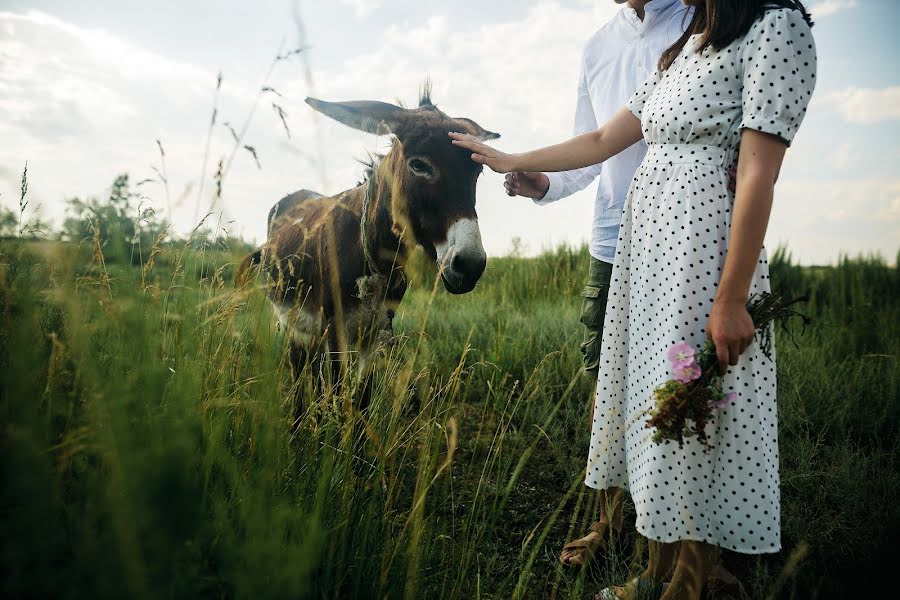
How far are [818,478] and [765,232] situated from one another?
7.48ft

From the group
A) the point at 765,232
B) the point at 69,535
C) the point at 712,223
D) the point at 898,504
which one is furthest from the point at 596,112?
the point at 69,535

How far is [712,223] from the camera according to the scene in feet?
5.54

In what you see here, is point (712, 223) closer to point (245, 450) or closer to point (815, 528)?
point (245, 450)

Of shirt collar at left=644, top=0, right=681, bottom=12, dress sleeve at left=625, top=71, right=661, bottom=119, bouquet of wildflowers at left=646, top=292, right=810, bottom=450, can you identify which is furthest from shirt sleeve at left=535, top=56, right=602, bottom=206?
bouquet of wildflowers at left=646, top=292, right=810, bottom=450

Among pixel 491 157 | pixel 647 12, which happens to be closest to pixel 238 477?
pixel 491 157

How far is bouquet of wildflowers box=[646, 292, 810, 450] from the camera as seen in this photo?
4.96ft

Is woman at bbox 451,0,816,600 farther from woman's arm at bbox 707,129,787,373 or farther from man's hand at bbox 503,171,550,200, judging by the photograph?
man's hand at bbox 503,171,550,200

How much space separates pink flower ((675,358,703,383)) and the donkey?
50.3 inches

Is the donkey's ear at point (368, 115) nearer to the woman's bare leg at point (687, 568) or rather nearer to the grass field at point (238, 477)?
the grass field at point (238, 477)

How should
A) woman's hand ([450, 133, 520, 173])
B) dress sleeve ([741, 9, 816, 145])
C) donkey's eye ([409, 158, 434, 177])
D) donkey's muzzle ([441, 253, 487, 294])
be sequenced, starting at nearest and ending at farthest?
dress sleeve ([741, 9, 816, 145]) → woman's hand ([450, 133, 520, 173]) → donkey's muzzle ([441, 253, 487, 294]) → donkey's eye ([409, 158, 434, 177])

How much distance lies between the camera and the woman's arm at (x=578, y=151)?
2.20 meters

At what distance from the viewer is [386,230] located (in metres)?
3.15

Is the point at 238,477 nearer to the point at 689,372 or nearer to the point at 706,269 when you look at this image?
the point at 689,372

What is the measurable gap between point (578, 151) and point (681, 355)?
1.13m
